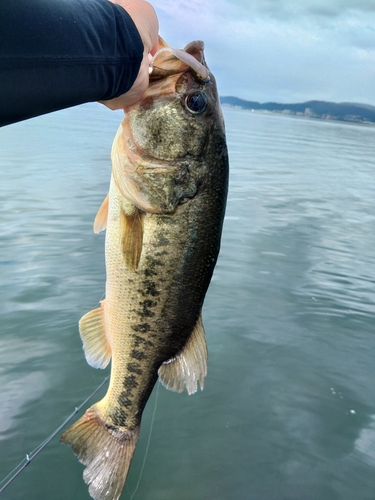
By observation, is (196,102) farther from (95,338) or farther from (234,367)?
(234,367)

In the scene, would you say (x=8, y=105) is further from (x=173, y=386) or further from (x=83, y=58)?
(x=173, y=386)

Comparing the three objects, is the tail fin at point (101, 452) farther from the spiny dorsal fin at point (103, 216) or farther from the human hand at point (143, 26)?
the human hand at point (143, 26)

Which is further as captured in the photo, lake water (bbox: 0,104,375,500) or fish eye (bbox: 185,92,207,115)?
lake water (bbox: 0,104,375,500)

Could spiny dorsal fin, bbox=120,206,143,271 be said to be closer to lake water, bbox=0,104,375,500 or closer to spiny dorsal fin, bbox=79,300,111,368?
spiny dorsal fin, bbox=79,300,111,368

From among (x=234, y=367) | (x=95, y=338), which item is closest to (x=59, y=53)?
(x=95, y=338)

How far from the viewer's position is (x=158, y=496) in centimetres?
320

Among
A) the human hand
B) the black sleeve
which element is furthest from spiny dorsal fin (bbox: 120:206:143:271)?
the black sleeve

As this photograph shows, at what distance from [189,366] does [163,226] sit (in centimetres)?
83

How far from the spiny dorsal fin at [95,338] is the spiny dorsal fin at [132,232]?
1.74 feet

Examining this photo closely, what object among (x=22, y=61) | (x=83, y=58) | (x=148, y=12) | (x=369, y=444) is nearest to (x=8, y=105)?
(x=22, y=61)

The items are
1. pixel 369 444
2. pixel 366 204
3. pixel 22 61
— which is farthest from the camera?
pixel 366 204

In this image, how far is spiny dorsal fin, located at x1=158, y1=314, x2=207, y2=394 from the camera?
2475 millimetres

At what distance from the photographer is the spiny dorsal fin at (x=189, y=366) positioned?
8.12ft

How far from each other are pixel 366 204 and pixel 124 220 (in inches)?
496
